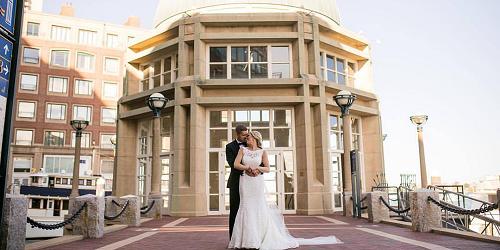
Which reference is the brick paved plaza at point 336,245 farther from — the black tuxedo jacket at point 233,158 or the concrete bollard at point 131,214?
the concrete bollard at point 131,214

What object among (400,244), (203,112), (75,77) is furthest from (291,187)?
(75,77)

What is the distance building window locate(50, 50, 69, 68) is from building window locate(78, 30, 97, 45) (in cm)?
301

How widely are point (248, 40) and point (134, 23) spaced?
47566 mm

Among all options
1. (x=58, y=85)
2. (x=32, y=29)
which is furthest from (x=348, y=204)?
(x=32, y=29)

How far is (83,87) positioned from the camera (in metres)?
53.7

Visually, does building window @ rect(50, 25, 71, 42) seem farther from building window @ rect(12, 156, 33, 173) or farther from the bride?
the bride

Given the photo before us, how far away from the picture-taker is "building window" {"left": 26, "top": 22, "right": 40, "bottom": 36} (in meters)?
53.2

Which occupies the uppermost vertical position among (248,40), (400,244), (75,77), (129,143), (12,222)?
(75,77)

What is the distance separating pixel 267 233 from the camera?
6.78 m

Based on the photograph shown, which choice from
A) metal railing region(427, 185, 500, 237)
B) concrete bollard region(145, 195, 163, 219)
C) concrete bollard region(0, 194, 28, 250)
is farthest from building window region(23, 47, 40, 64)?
concrete bollard region(0, 194, 28, 250)

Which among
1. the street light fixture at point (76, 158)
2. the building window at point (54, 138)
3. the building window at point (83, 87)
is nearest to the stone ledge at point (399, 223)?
the street light fixture at point (76, 158)

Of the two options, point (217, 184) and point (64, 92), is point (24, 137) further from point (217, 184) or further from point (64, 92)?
point (217, 184)

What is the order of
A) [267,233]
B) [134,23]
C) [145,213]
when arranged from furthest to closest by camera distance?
[134,23] < [145,213] < [267,233]

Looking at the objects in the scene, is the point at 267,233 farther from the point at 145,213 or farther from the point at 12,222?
the point at 145,213
